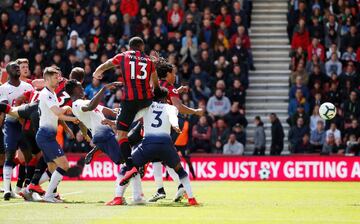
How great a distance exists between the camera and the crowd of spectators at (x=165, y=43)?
1248 inches

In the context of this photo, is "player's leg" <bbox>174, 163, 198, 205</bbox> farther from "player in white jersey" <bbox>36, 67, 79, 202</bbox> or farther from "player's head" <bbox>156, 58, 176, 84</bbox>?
"player's head" <bbox>156, 58, 176, 84</bbox>

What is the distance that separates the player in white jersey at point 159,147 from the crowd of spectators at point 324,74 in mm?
13647

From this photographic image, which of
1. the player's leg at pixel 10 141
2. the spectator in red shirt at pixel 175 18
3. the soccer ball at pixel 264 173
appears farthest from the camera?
the spectator in red shirt at pixel 175 18

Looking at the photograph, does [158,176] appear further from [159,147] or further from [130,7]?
[130,7]

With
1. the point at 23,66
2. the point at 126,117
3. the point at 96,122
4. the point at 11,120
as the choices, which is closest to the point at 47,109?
the point at 96,122

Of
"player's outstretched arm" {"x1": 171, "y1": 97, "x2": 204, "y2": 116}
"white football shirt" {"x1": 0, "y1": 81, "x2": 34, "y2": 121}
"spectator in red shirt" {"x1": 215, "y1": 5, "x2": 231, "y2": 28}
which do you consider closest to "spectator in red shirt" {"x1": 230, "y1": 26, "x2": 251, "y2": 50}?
"spectator in red shirt" {"x1": 215, "y1": 5, "x2": 231, "y2": 28}

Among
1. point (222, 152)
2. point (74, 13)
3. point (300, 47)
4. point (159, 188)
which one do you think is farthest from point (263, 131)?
Result: point (159, 188)

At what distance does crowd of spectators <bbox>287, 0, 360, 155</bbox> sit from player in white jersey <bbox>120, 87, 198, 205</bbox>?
13.6 m

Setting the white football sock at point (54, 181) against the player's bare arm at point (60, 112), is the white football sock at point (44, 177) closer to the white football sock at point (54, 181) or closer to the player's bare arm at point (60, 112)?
the white football sock at point (54, 181)

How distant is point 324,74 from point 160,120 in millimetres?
15683

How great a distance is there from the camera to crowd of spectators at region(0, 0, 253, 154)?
3170cm

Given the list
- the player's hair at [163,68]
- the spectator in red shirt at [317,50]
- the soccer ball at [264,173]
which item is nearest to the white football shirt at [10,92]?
the player's hair at [163,68]

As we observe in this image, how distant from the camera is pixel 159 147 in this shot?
678 inches

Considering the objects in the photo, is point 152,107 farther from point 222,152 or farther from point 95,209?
point 222,152
